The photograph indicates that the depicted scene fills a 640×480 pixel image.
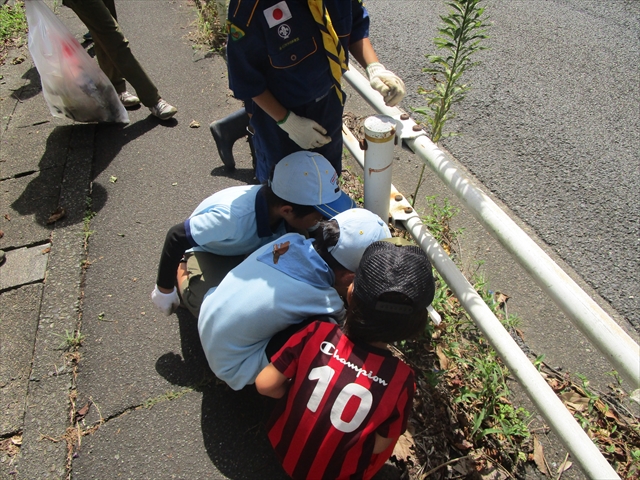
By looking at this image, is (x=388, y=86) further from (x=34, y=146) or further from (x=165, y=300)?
(x=34, y=146)

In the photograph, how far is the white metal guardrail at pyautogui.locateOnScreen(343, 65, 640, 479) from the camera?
4.50ft

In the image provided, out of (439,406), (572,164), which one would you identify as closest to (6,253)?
(439,406)

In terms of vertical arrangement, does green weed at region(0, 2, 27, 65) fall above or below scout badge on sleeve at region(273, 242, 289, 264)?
below

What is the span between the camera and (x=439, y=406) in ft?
7.12

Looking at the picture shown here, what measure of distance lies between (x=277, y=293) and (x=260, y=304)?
0.08 metres

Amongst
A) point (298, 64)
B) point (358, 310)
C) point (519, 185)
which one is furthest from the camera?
point (519, 185)

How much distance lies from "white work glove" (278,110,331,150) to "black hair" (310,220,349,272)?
1.92ft

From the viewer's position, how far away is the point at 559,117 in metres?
3.93

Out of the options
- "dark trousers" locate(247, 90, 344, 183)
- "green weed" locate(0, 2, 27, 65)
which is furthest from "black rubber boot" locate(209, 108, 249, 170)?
"green weed" locate(0, 2, 27, 65)

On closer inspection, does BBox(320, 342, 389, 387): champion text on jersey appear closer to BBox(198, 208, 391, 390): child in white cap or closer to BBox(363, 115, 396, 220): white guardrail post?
BBox(198, 208, 391, 390): child in white cap

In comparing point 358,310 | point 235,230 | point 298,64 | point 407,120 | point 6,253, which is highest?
point 298,64

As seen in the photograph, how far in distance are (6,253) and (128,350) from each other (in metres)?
1.29

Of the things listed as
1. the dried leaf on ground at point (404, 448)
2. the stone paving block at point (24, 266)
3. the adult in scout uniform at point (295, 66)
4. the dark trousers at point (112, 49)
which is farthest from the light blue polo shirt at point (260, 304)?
the dark trousers at point (112, 49)

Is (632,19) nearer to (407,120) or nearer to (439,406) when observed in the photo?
(407,120)
